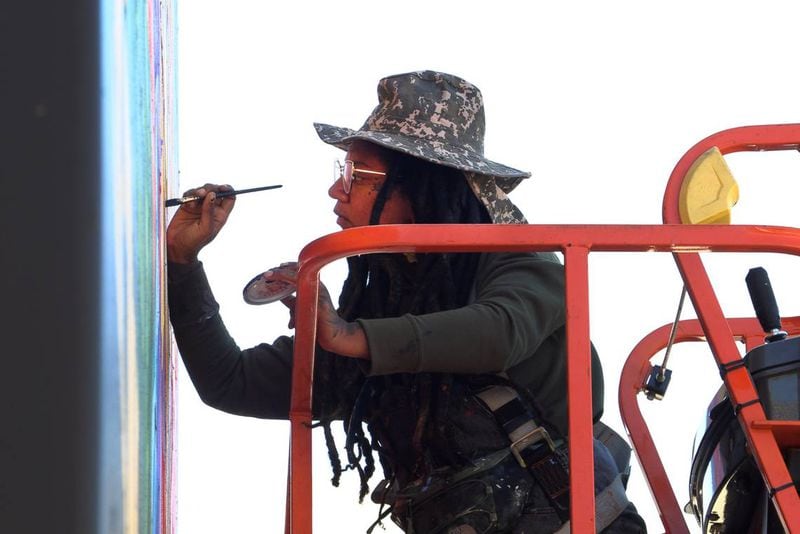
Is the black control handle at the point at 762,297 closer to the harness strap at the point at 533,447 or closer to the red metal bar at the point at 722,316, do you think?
the red metal bar at the point at 722,316

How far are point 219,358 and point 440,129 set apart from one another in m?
0.85

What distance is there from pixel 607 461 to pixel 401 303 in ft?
2.09

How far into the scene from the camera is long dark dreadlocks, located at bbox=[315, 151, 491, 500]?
2879 mm

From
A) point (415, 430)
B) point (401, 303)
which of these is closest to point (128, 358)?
point (415, 430)

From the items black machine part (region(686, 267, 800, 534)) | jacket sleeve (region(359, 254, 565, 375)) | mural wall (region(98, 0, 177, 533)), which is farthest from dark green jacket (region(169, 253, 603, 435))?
mural wall (region(98, 0, 177, 533))

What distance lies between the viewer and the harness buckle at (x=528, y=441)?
2789 mm

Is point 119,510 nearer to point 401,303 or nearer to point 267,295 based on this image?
point 267,295

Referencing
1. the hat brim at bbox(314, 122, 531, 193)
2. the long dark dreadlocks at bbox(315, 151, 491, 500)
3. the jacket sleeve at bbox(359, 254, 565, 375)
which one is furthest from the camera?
the hat brim at bbox(314, 122, 531, 193)

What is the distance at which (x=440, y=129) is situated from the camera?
128 inches

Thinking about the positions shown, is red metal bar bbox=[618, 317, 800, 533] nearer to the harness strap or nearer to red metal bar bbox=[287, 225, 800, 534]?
the harness strap

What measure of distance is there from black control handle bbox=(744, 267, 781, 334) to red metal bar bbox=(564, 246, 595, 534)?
23.8 inches

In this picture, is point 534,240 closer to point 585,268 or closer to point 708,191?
point 585,268

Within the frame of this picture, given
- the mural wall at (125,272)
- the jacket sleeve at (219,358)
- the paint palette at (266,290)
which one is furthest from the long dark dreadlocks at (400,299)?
the mural wall at (125,272)

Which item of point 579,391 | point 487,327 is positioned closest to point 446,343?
point 487,327
